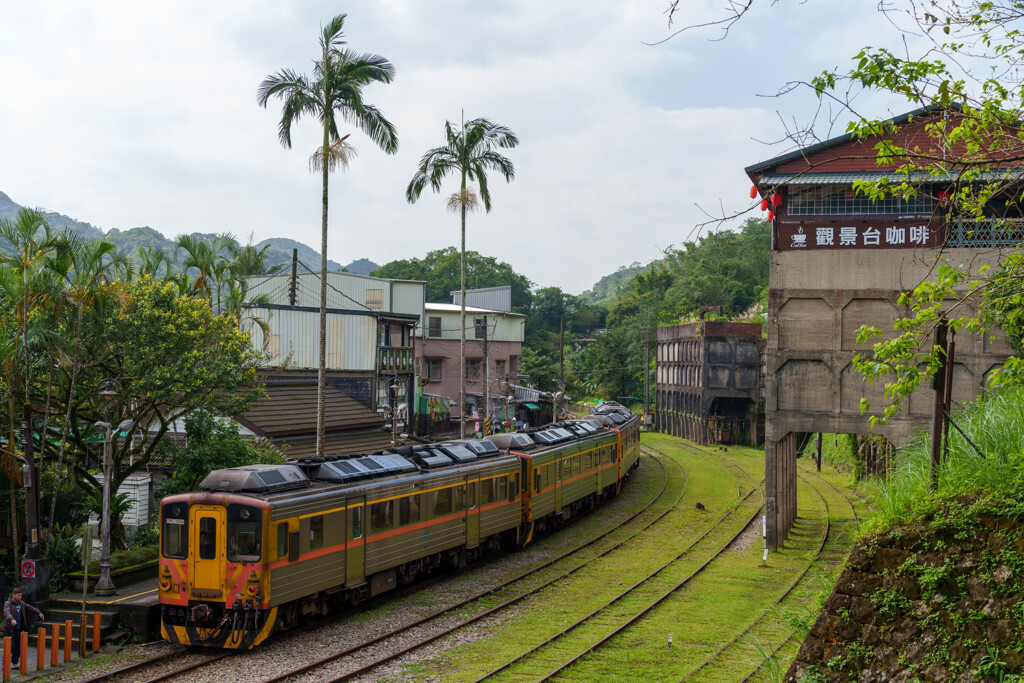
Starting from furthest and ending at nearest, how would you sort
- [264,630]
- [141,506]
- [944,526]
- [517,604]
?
[141,506], [517,604], [264,630], [944,526]

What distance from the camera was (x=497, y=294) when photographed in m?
63.1

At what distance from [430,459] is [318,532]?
4407 mm

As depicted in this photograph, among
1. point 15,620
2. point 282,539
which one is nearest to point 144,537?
point 15,620

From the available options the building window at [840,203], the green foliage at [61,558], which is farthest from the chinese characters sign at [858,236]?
the green foliage at [61,558]

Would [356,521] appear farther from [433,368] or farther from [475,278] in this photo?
[475,278]

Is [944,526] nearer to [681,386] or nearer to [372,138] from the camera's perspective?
[372,138]

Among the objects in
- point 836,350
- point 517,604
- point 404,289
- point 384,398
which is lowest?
point 517,604

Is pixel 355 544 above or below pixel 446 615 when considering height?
above

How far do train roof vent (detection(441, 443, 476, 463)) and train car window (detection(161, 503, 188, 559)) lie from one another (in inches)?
273

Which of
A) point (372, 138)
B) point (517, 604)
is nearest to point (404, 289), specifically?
point (372, 138)

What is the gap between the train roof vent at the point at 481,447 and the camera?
2059 cm

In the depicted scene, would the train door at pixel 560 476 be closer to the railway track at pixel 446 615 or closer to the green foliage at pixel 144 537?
the railway track at pixel 446 615

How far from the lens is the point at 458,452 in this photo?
64.8ft

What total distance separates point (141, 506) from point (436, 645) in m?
11.3
